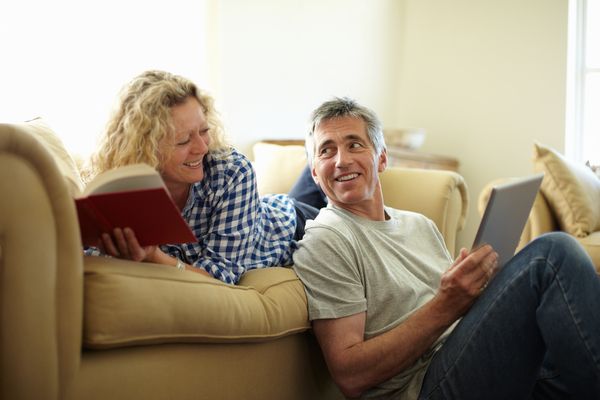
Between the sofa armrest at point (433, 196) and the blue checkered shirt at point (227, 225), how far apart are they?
747 millimetres

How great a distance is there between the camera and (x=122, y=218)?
4.36 feet

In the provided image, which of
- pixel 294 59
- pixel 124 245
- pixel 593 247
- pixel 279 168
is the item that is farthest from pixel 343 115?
pixel 294 59

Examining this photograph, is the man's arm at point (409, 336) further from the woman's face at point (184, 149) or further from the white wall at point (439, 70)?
the white wall at point (439, 70)

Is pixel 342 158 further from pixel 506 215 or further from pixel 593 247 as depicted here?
pixel 593 247

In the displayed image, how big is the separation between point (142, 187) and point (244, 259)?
0.56 m

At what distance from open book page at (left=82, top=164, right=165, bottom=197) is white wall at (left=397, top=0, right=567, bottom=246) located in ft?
12.2

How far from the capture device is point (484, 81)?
4.74 meters

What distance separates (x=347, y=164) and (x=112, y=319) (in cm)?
72

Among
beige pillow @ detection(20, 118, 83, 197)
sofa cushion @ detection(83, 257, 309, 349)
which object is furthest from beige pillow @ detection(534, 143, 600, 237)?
beige pillow @ detection(20, 118, 83, 197)

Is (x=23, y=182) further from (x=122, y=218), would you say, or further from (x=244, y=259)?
(x=244, y=259)

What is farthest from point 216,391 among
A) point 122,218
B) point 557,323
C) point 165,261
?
point 557,323

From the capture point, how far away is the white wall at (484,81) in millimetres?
4566

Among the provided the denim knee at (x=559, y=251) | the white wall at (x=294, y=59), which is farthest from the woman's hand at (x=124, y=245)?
the white wall at (x=294, y=59)

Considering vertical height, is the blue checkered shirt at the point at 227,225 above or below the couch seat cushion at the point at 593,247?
above
